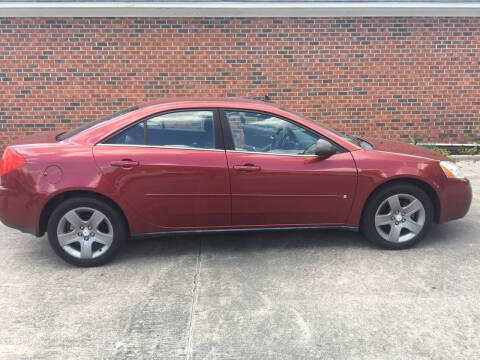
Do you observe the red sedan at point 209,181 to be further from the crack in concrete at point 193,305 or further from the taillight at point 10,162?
the crack in concrete at point 193,305

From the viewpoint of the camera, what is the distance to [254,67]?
8133 mm

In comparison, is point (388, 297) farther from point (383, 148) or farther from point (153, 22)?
point (153, 22)

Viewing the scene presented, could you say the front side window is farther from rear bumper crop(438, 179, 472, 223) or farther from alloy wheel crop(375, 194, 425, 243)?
rear bumper crop(438, 179, 472, 223)

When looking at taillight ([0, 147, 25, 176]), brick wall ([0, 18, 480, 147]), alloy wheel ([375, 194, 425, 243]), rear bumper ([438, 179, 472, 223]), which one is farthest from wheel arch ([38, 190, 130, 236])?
brick wall ([0, 18, 480, 147])

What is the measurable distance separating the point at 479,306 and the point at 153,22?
6580 millimetres

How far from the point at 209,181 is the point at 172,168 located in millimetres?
352

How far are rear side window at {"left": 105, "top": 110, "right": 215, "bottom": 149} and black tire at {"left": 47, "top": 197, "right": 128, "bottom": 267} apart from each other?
58 centimetres

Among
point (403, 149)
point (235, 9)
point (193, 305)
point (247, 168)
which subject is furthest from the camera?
point (235, 9)

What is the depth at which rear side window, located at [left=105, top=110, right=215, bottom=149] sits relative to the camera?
13.8 ft

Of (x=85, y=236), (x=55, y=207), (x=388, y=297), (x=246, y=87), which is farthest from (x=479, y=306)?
(x=246, y=87)

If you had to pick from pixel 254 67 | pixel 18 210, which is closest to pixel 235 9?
pixel 254 67

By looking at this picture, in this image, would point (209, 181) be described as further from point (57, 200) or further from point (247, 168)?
point (57, 200)

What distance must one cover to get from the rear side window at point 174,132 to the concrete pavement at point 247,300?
110 cm

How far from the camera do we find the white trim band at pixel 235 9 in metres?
7.57
